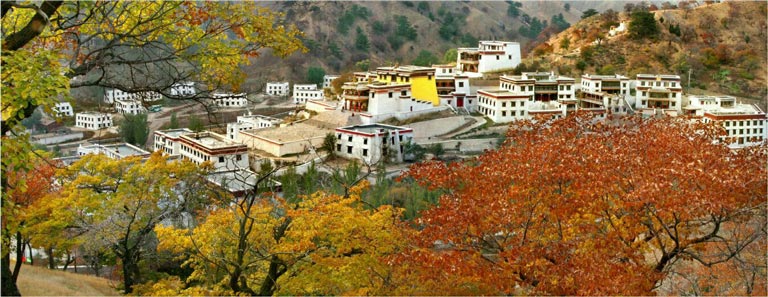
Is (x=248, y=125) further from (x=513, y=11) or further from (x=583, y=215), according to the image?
(x=513, y=11)

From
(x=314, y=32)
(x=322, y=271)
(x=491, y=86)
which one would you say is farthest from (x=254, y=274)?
(x=314, y=32)

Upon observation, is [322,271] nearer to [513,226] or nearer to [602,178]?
[513,226]

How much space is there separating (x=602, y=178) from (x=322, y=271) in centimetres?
342

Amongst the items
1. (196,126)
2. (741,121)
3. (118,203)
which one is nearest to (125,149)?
(196,126)

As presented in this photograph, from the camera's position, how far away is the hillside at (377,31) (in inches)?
2719

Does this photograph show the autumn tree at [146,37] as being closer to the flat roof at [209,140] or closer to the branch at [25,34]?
the branch at [25,34]

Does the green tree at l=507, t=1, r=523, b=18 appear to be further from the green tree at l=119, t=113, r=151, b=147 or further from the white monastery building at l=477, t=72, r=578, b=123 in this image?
the green tree at l=119, t=113, r=151, b=147

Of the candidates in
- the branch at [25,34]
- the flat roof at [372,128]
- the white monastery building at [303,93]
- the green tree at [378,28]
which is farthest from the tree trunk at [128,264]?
the green tree at [378,28]

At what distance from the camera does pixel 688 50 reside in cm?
4456

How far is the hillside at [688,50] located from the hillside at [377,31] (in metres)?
20.5

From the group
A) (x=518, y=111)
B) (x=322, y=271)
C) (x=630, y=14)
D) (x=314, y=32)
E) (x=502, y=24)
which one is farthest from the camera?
(x=502, y=24)

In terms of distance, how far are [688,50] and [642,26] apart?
3003mm

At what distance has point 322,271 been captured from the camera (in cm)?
908

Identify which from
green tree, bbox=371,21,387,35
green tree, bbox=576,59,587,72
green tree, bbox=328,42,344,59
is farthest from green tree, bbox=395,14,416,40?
green tree, bbox=576,59,587,72
